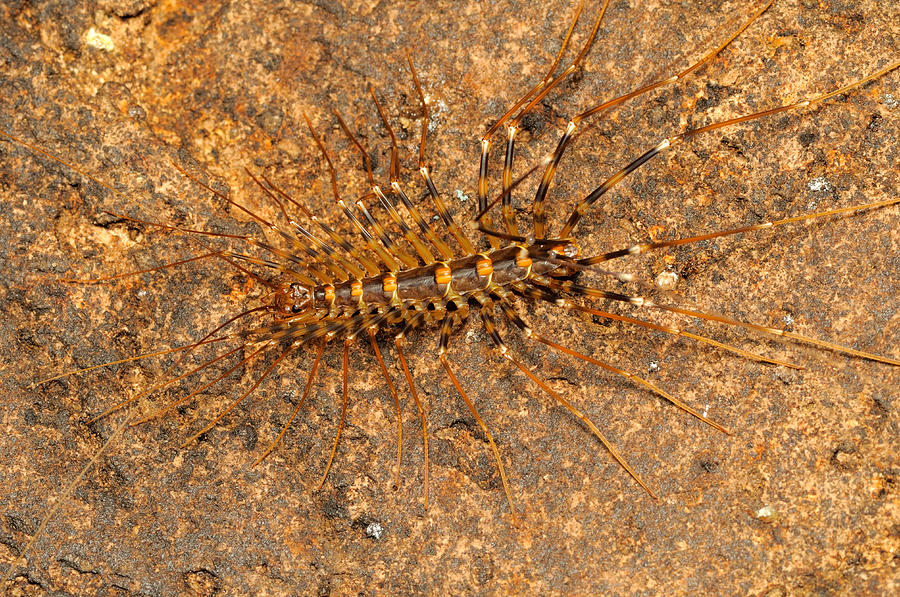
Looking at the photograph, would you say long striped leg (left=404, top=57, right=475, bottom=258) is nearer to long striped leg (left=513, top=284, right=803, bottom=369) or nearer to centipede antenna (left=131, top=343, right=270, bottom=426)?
long striped leg (left=513, top=284, right=803, bottom=369)

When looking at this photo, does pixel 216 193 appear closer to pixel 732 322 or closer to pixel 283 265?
pixel 283 265

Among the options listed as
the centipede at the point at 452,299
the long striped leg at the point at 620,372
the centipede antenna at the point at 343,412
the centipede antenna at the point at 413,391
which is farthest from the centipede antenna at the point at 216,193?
the long striped leg at the point at 620,372

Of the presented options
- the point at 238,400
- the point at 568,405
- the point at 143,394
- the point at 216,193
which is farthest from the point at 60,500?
the point at 568,405

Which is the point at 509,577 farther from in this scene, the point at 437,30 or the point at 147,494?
the point at 437,30

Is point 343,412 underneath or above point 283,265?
underneath

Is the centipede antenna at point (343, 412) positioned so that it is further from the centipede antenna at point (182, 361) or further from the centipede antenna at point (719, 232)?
the centipede antenna at point (719, 232)

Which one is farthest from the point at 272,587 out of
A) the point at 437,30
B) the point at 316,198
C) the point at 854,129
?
the point at 854,129
